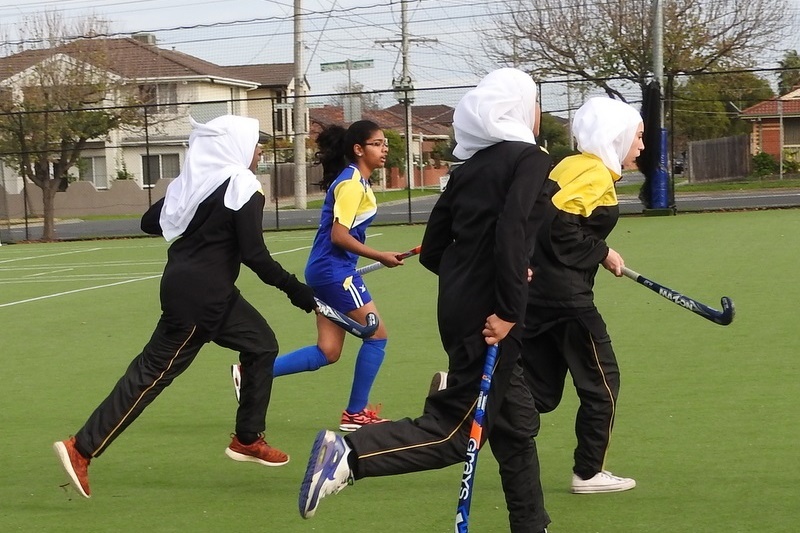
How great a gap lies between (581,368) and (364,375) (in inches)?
72.4

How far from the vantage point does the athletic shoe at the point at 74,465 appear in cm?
531

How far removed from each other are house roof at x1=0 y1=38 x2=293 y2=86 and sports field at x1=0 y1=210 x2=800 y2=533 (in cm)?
2687

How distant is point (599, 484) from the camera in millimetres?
5238

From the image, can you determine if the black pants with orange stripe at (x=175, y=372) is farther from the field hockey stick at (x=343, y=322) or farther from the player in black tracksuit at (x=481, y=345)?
the player in black tracksuit at (x=481, y=345)

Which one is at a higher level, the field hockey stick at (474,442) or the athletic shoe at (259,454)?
the field hockey stick at (474,442)

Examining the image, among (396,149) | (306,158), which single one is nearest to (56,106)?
(306,158)

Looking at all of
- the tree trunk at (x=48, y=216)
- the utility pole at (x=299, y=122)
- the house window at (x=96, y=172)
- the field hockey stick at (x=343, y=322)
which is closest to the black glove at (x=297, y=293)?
the field hockey stick at (x=343, y=322)

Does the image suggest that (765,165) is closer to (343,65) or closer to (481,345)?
(343,65)

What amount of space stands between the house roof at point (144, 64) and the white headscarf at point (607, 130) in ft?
107

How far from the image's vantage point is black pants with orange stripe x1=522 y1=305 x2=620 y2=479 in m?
5.16

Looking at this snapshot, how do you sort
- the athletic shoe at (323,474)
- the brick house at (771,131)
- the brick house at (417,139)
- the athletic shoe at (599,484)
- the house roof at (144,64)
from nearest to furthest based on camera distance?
1. the athletic shoe at (323,474)
2. the athletic shoe at (599,484)
3. the house roof at (144,64)
4. the brick house at (771,131)
5. the brick house at (417,139)

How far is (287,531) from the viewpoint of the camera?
4.91 meters

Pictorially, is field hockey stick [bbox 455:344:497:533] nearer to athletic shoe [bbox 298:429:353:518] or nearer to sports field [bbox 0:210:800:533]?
athletic shoe [bbox 298:429:353:518]

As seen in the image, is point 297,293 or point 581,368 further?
point 297,293
